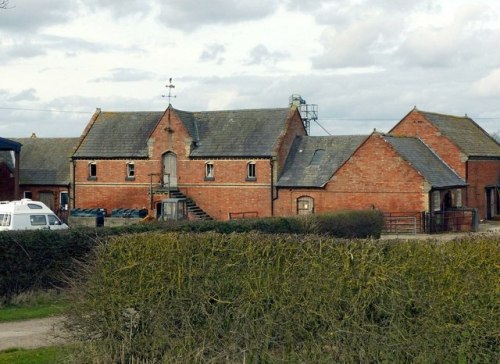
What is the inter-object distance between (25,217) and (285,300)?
25029 mm

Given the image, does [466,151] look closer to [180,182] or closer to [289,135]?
[289,135]

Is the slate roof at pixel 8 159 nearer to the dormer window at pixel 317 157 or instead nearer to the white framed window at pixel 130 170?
the white framed window at pixel 130 170

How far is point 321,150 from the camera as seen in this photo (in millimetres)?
51188

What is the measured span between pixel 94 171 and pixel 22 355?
39678mm

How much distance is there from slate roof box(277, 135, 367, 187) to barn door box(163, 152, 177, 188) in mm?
7988

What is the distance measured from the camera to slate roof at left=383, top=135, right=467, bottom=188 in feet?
148

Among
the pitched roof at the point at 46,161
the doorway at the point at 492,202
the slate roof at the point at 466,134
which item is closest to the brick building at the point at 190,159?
the pitched roof at the point at 46,161

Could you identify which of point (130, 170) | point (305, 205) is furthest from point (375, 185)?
point (130, 170)

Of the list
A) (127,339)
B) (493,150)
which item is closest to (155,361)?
(127,339)

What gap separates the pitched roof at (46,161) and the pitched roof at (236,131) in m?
10.0

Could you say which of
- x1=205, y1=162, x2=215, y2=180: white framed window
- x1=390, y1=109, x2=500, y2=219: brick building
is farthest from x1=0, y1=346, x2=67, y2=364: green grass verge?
x1=390, y1=109, x2=500, y2=219: brick building

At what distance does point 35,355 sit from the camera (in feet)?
50.3

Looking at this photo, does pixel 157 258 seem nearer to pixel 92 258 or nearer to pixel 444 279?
pixel 92 258

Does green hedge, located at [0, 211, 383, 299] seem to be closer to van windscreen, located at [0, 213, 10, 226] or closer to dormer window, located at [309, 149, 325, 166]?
van windscreen, located at [0, 213, 10, 226]
